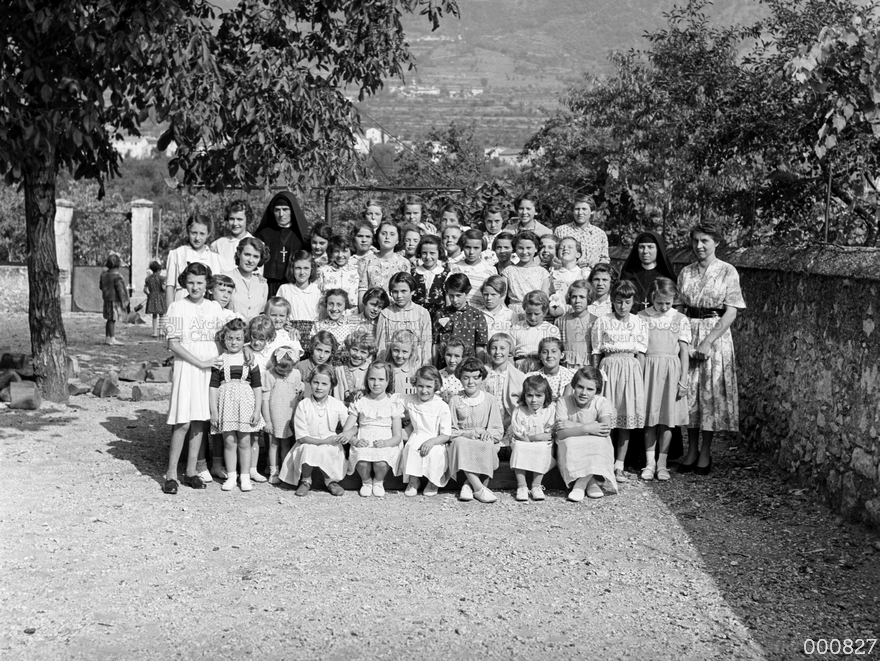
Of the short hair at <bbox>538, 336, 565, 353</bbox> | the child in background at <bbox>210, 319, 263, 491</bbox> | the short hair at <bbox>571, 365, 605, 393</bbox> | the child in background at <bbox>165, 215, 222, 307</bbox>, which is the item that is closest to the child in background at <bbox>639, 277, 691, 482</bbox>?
the short hair at <bbox>571, 365, 605, 393</bbox>

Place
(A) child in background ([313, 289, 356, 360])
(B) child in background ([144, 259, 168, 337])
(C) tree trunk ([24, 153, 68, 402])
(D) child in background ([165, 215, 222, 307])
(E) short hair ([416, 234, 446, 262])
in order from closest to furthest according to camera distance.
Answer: (A) child in background ([313, 289, 356, 360]), (D) child in background ([165, 215, 222, 307]), (E) short hair ([416, 234, 446, 262]), (C) tree trunk ([24, 153, 68, 402]), (B) child in background ([144, 259, 168, 337])

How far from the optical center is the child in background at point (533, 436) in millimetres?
6711

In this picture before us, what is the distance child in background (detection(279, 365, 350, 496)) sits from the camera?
22.2ft

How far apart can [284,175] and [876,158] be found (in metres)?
5.09

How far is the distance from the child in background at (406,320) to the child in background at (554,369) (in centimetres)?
77

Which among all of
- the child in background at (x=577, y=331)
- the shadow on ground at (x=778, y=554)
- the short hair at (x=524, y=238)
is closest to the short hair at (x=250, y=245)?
the short hair at (x=524, y=238)

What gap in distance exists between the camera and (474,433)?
6.80 metres

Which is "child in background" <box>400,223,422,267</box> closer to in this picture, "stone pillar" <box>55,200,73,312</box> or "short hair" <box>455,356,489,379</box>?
"short hair" <box>455,356,489,379</box>

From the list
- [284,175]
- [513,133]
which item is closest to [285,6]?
[284,175]

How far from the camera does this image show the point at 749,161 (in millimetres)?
10297

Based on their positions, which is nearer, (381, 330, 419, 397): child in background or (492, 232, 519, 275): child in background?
(381, 330, 419, 397): child in background

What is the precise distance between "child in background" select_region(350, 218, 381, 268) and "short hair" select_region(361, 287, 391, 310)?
691mm

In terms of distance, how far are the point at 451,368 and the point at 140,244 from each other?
18.1m

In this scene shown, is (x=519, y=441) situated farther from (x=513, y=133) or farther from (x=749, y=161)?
(x=513, y=133)
